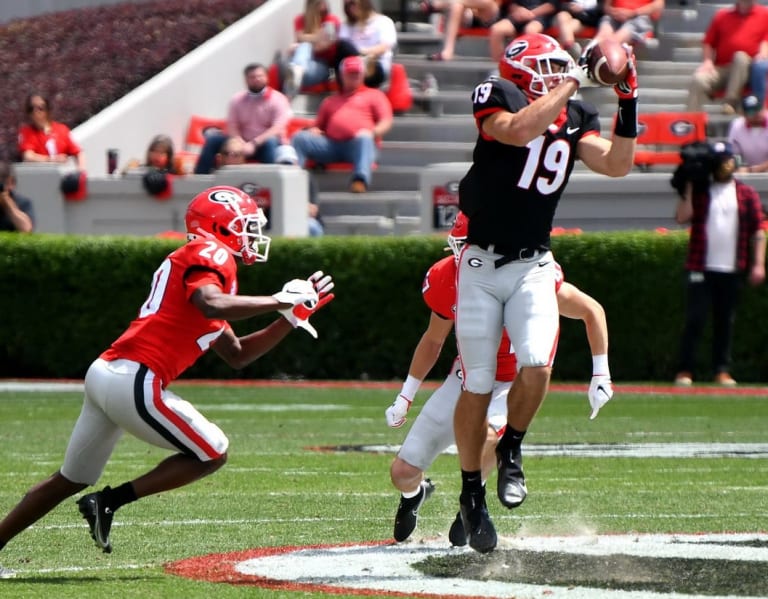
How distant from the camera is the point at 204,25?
22281 mm

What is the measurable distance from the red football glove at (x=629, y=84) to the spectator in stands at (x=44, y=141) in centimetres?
1241

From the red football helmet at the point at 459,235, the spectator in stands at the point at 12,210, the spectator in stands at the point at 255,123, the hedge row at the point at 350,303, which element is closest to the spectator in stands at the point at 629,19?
the spectator in stands at the point at 255,123

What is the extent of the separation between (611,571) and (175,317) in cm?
184

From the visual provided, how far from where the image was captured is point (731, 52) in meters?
18.1

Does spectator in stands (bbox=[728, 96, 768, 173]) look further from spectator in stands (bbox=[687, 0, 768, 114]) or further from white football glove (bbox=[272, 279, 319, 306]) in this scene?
→ white football glove (bbox=[272, 279, 319, 306])

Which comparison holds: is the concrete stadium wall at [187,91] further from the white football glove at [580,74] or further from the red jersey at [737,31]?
the white football glove at [580,74]

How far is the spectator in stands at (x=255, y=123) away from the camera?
17.5m

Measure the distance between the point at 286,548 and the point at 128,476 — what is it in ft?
8.90

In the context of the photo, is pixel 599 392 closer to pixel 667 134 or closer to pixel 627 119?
pixel 627 119

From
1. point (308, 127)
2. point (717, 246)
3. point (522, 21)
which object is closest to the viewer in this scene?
point (717, 246)

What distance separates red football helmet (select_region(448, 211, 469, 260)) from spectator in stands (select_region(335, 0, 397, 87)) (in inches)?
469

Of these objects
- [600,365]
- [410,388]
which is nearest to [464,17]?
[600,365]

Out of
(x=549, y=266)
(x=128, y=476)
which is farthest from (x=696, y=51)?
(x=549, y=266)

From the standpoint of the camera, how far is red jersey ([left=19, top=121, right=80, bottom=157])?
18.3m
